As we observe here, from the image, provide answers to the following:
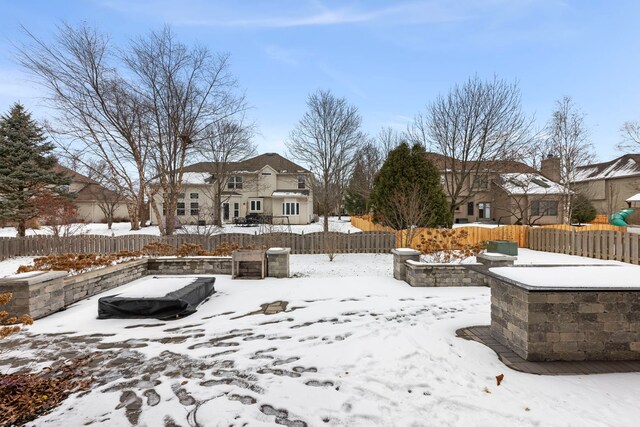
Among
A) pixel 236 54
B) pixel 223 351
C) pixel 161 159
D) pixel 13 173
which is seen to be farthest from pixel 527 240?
pixel 13 173

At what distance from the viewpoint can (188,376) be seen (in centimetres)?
313

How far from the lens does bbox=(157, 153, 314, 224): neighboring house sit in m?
28.8

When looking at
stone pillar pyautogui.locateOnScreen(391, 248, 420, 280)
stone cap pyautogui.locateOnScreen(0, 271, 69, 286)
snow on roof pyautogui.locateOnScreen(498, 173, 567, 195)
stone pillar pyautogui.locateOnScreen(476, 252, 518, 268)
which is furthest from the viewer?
snow on roof pyautogui.locateOnScreen(498, 173, 567, 195)

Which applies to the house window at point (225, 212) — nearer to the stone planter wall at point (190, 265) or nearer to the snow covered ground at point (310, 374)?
the stone planter wall at point (190, 265)

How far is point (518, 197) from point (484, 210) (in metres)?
4.20

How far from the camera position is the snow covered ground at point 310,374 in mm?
2494

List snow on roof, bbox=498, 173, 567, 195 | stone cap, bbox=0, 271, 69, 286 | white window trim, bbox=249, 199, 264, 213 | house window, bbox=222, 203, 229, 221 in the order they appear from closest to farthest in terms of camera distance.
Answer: stone cap, bbox=0, 271, 69, 286 → snow on roof, bbox=498, 173, 567, 195 → house window, bbox=222, 203, 229, 221 → white window trim, bbox=249, 199, 264, 213

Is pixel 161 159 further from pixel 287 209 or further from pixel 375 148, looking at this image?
pixel 375 148

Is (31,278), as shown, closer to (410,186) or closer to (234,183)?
(410,186)

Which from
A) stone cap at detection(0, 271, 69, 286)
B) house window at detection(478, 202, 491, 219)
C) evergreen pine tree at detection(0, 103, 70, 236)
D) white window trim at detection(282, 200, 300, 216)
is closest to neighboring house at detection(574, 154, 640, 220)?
house window at detection(478, 202, 491, 219)

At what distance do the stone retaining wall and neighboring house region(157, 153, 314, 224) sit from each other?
2543 centimetres

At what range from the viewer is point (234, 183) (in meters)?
30.2

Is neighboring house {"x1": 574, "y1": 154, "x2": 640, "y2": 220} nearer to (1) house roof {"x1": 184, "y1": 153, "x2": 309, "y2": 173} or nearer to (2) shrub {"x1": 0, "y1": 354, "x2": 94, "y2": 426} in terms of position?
(1) house roof {"x1": 184, "y1": 153, "x2": 309, "y2": 173}

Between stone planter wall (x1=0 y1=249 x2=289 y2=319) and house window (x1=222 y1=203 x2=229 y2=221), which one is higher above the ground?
house window (x1=222 y1=203 x2=229 y2=221)
